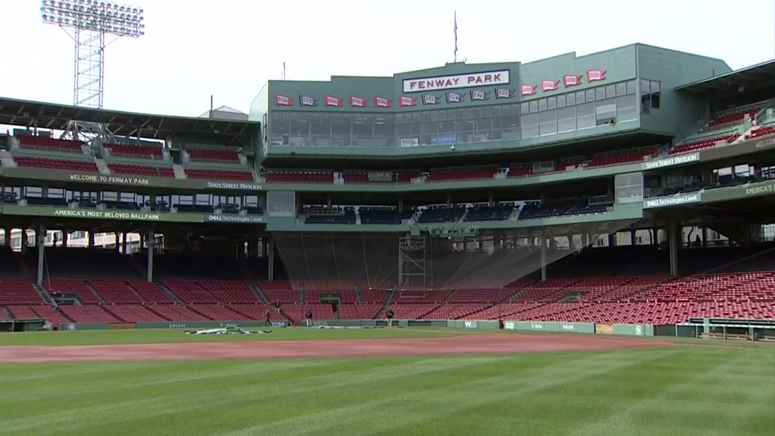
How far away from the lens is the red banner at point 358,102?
62.9 meters

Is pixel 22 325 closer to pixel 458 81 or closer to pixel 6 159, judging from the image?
pixel 6 159

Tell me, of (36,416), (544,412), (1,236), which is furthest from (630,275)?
(1,236)

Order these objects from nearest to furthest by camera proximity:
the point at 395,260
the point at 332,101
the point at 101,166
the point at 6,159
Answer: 1. the point at 6,159
2. the point at 101,166
3. the point at 332,101
4. the point at 395,260

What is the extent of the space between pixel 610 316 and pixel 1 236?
79513mm

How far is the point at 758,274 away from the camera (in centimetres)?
4334

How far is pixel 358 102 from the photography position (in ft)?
206

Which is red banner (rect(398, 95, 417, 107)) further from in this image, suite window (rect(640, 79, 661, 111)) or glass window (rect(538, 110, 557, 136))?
suite window (rect(640, 79, 661, 111))

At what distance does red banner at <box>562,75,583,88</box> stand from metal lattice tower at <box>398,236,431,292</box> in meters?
17.4

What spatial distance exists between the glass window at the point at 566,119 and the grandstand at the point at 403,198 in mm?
106

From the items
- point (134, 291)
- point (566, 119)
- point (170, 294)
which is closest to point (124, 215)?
point (134, 291)

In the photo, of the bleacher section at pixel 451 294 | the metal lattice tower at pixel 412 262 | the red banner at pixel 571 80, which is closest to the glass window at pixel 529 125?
the red banner at pixel 571 80

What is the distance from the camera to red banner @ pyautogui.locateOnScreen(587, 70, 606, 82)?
54.0 m

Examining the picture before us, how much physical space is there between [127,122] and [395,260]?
2644 centimetres

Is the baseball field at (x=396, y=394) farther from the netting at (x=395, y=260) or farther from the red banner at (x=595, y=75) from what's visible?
the netting at (x=395, y=260)
